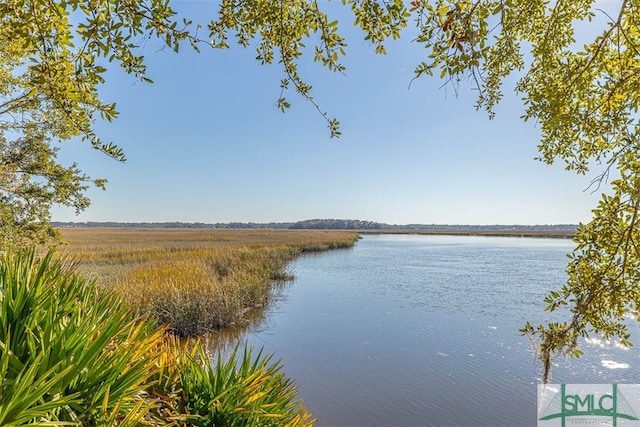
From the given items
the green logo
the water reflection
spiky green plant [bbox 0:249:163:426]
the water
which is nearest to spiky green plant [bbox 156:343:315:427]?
spiky green plant [bbox 0:249:163:426]

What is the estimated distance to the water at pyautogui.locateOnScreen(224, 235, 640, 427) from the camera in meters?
6.34

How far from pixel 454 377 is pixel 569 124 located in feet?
20.0

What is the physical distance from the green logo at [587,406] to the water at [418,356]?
0.94ft

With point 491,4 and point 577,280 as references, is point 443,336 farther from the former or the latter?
point 491,4

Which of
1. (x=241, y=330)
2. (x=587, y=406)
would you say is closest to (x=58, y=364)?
(x=587, y=406)

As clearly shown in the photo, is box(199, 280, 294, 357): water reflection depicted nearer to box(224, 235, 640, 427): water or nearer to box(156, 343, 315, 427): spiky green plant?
box(224, 235, 640, 427): water

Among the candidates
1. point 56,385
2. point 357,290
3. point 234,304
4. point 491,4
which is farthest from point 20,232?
point 357,290

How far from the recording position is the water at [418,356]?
20.8 ft

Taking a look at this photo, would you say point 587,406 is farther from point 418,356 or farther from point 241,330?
point 241,330

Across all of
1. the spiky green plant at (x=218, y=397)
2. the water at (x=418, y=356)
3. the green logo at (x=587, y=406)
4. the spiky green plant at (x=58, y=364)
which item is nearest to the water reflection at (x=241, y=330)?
the water at (x=418, y=356)

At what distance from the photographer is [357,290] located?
17.1 meters

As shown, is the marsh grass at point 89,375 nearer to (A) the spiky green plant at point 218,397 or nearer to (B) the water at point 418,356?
(A) the spiky green plant at point 218,397

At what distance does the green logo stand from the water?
29 centimetres

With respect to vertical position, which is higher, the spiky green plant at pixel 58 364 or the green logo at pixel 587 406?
the spiky green plant at pixel 58 364
